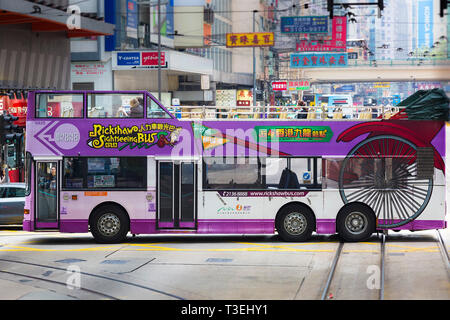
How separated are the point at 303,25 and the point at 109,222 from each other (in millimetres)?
48102

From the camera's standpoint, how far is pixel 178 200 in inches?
736

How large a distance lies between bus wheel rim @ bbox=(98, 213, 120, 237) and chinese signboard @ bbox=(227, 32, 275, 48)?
36.2m

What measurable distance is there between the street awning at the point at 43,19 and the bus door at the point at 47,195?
42.6 feet

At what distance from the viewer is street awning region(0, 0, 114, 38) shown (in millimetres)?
31031

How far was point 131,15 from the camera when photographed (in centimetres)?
5172

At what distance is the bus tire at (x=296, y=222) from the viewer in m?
18.7

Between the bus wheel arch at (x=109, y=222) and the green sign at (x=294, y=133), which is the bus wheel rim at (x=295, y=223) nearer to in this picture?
the green sign at (x=294, y=133)

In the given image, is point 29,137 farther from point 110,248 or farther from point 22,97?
point 22,97

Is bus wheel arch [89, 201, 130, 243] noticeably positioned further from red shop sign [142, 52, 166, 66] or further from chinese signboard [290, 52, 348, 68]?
chinese signboard [290, 52, 348, 68]

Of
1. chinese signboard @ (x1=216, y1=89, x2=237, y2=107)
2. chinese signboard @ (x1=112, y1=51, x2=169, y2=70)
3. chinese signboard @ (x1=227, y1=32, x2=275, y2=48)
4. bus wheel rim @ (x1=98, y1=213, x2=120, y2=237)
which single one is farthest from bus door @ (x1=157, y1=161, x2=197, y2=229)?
chinese signboard @ (x1=216, y1=89, x2=237, y2=107)

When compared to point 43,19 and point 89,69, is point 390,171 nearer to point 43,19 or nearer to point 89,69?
point 43,19

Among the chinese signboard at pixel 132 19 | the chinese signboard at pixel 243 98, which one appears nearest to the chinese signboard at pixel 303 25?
the chinese signboard at pixel 243 98
